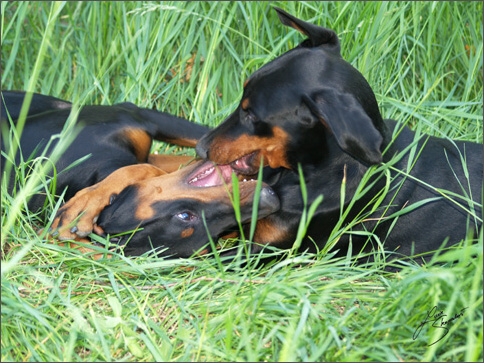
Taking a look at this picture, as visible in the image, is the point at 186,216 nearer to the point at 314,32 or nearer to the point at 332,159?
the point at 332,159

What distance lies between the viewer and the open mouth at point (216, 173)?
156 inches

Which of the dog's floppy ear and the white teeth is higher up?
the dog's floppy ear

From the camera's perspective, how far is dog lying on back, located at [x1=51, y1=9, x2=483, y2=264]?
12.1 ft

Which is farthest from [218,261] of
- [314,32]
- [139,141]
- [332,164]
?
[139,141]

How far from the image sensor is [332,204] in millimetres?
3910

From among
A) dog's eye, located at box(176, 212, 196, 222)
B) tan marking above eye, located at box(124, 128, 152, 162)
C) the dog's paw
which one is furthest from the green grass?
tan marking above eye, located at box(124, 128, 152, 162)

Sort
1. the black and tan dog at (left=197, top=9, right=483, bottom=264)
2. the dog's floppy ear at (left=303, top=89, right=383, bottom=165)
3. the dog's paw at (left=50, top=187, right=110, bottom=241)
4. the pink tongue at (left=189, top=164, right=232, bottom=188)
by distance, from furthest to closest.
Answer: the pink tongue at (left=189, top=164, right=232, bottom=188) < the dog's paw at (left=50, top=187, right=110, bottom=241) < the black and tan dog at (left=197, top=9, right=483, bottom=264) < the dog's floppy ear at (left=303, top=89, right=383, bottom=165)

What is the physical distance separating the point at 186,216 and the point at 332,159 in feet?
2.57

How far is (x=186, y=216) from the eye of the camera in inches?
154

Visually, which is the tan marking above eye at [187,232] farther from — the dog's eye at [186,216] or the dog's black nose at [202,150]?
the dog's black nose at [202,150]

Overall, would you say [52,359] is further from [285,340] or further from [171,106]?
[171,106]

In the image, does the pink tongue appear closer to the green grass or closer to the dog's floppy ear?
the green grass

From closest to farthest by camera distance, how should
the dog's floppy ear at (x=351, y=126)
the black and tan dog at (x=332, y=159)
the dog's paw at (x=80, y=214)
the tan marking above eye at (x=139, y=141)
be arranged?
the dog's floppy ear at (x=351, y=126), the black and tan dog at (x=332, y=159), the dog's paw at (x=80, y=214), the tan marking above eye at (x=139, y=141)

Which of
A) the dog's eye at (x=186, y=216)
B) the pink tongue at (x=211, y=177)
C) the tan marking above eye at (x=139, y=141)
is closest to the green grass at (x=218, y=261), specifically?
the dog's eye at (x=186, y=216)
